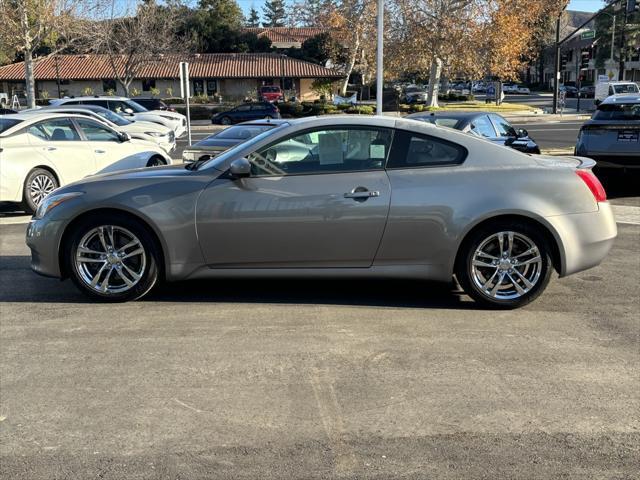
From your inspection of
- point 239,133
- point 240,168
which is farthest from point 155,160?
point 240,168

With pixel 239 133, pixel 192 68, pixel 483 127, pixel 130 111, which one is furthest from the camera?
pixel 192 68

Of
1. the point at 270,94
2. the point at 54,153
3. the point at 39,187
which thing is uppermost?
the point at 270,94

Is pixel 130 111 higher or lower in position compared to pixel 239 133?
higher

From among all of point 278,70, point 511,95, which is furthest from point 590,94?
point 278,70

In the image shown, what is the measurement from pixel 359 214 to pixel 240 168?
3.39 feet

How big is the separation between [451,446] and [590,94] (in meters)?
79.2

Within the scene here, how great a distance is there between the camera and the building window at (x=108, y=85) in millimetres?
62281

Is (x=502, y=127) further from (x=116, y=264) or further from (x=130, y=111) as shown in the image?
(x=130, y=111)

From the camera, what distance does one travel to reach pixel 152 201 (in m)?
5.53

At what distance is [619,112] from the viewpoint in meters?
11.5

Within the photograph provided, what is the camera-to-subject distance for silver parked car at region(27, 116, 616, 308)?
543 centimetres

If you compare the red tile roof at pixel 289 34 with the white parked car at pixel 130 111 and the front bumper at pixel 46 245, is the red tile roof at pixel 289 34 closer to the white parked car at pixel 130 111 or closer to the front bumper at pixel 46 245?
the white parked car at pixel 130 111

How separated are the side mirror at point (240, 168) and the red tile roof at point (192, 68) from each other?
5515cm

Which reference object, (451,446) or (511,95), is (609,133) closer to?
(451,446)
